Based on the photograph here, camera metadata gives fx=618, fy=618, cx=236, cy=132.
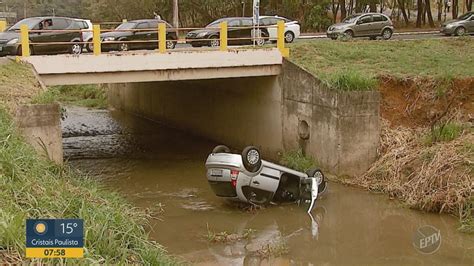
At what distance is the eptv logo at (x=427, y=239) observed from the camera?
39.5 ft

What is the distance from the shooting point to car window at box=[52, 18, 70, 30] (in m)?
20.6

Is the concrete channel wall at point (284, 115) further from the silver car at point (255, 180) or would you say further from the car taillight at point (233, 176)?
the car taillight at point (233, 176)

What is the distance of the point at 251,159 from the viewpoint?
1341 cm

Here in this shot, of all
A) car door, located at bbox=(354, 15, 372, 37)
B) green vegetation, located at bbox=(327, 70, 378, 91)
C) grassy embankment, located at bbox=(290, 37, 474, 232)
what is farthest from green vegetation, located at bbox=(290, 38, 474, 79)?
car door, located at bbox=(354, 15, 372, 37)

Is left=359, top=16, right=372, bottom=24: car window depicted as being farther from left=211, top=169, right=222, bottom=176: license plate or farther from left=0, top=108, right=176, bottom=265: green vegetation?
left=0, top=108, right=176, bottom=265: green vegetation

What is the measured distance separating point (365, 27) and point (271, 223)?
16.6 metres

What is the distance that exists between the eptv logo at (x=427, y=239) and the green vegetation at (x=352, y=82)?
481 cm

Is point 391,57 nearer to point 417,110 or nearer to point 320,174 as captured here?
point 417,110

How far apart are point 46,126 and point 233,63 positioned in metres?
6.81

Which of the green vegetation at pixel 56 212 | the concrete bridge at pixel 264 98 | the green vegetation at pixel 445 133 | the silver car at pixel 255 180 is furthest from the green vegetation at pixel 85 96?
the green vegetation at pixel 56 212

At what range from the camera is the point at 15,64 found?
1566 centimetres

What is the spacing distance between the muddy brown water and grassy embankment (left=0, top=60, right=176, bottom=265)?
3358 mm

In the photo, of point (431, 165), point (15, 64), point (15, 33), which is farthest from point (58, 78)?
point (431, 165)

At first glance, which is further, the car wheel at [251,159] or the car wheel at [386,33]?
the car wheel at [386,33]
